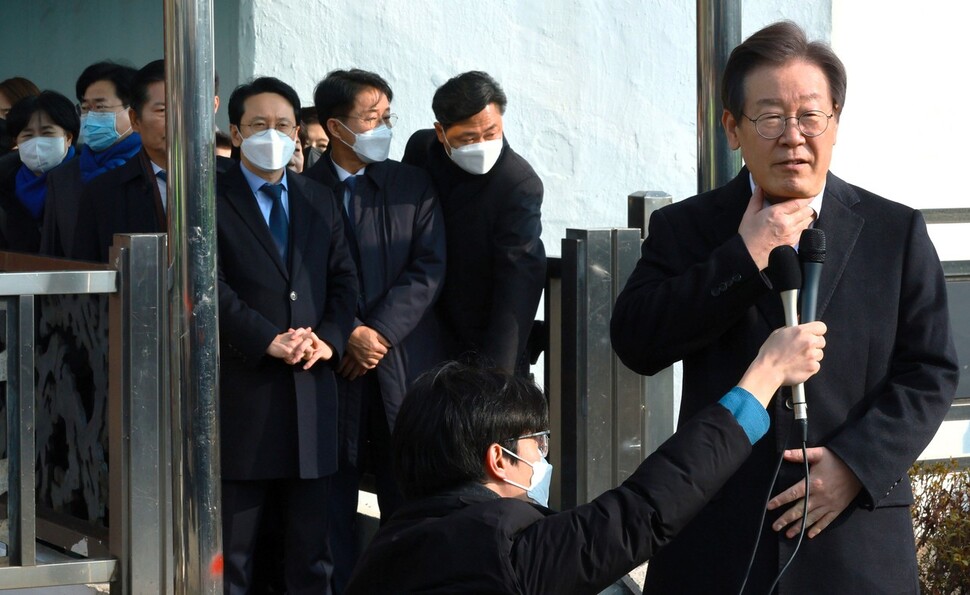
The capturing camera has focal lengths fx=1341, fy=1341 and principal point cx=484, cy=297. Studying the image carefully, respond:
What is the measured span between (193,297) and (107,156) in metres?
1.71

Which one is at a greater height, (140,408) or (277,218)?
(277,218)

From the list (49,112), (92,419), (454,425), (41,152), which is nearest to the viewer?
(454,425)

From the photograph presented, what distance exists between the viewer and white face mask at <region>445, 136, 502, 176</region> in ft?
15.8

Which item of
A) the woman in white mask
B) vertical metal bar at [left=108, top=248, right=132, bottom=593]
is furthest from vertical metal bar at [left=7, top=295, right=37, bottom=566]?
the woman in white mask

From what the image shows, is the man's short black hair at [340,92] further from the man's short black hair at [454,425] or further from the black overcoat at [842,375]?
the man's short black hair at [454,425]

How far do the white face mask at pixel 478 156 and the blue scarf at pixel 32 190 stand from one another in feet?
6.15

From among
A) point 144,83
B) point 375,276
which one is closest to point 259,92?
point 144,83

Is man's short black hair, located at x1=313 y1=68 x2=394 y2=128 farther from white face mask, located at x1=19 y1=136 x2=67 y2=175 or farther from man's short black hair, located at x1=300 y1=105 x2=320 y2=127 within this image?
white face mask, located at x1=19 y1=136 x2=67 y2=175

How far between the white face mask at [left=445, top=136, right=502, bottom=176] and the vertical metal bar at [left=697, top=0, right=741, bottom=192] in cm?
125

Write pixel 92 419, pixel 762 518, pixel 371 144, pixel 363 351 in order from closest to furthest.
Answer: pixel 762 518, pixel 92 419, pixel 363 351, pixel 371 144

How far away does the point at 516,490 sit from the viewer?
219cm

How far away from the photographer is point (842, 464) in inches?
92.4

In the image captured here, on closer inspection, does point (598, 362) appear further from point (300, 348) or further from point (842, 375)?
point (842, 375)

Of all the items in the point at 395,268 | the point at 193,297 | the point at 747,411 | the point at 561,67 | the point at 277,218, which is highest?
the point at 561,67
